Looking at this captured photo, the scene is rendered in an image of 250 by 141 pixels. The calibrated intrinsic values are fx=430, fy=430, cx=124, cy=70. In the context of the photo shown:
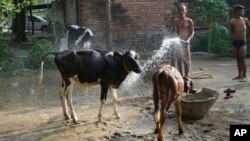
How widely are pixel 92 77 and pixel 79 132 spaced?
3.86 feet

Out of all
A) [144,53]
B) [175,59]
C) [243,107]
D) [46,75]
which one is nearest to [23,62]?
[46,75]

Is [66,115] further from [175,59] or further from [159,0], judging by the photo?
[159,0]

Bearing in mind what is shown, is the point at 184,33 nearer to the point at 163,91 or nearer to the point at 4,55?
the point at 163,91

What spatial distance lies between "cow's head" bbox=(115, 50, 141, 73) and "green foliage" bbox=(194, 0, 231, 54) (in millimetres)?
Result: 8537

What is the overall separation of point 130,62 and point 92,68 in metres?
0.72

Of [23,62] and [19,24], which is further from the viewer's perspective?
[19,24]

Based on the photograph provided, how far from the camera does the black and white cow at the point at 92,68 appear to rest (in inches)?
315

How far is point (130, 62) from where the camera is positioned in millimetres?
7996

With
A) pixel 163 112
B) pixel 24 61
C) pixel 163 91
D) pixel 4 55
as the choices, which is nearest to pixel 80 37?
pixel 24 61

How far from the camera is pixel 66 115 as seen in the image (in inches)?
321

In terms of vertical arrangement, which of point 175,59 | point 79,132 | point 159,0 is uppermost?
point 159,0

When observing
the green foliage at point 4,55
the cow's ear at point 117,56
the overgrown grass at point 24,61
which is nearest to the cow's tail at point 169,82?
the cow's ear at point 117,56

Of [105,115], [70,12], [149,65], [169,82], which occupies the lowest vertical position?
[105,115]

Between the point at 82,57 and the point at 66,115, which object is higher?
the point at 82,57
